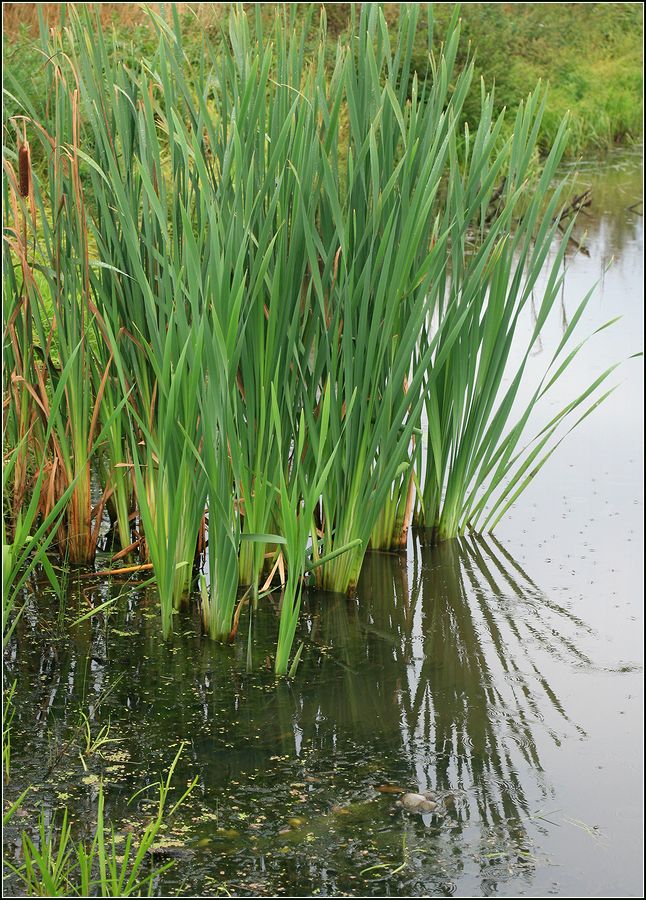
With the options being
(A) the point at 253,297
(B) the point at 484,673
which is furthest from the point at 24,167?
(B) the point at 484,673

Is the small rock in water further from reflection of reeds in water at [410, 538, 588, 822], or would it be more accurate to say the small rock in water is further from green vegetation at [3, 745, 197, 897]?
green vegetation at [3, 745, 197, 897]

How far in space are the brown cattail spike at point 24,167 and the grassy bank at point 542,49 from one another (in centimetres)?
456

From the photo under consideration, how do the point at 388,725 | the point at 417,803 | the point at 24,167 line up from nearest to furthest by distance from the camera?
the point at 417,803 → the point at 388,725 → the point at 24,167

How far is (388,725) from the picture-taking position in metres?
2.43

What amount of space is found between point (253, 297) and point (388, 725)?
3.25 feet

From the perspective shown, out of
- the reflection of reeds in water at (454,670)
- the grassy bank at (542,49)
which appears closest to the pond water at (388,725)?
the reflection of reeds in water at (454,670)

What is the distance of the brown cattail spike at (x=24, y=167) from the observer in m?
2.50

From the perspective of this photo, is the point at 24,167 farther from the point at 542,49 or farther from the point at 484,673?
the point at 542,49

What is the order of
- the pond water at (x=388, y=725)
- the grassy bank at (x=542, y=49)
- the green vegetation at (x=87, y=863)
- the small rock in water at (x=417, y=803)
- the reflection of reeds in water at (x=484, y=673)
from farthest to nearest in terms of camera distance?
the grassy bank at (x=542, y=49)
the reflection of reeds in water at (x=484, y=673)
the small rock in water at (x=417, y=803)
the pond water at (x=388, y=725)
the green vegetation at (x=87, y=863)

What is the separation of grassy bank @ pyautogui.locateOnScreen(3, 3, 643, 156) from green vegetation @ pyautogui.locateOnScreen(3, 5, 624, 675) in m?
4.42

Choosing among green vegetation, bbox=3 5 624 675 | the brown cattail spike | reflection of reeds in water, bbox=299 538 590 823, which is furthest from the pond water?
the brown cattail spike

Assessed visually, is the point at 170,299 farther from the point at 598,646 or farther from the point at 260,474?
the point at 598,646

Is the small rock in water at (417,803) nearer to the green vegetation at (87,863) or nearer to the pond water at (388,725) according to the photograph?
the pond water at (388,725)

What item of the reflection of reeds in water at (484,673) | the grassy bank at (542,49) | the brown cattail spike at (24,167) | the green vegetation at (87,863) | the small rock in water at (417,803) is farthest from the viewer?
the grassy bank at (542,49)
